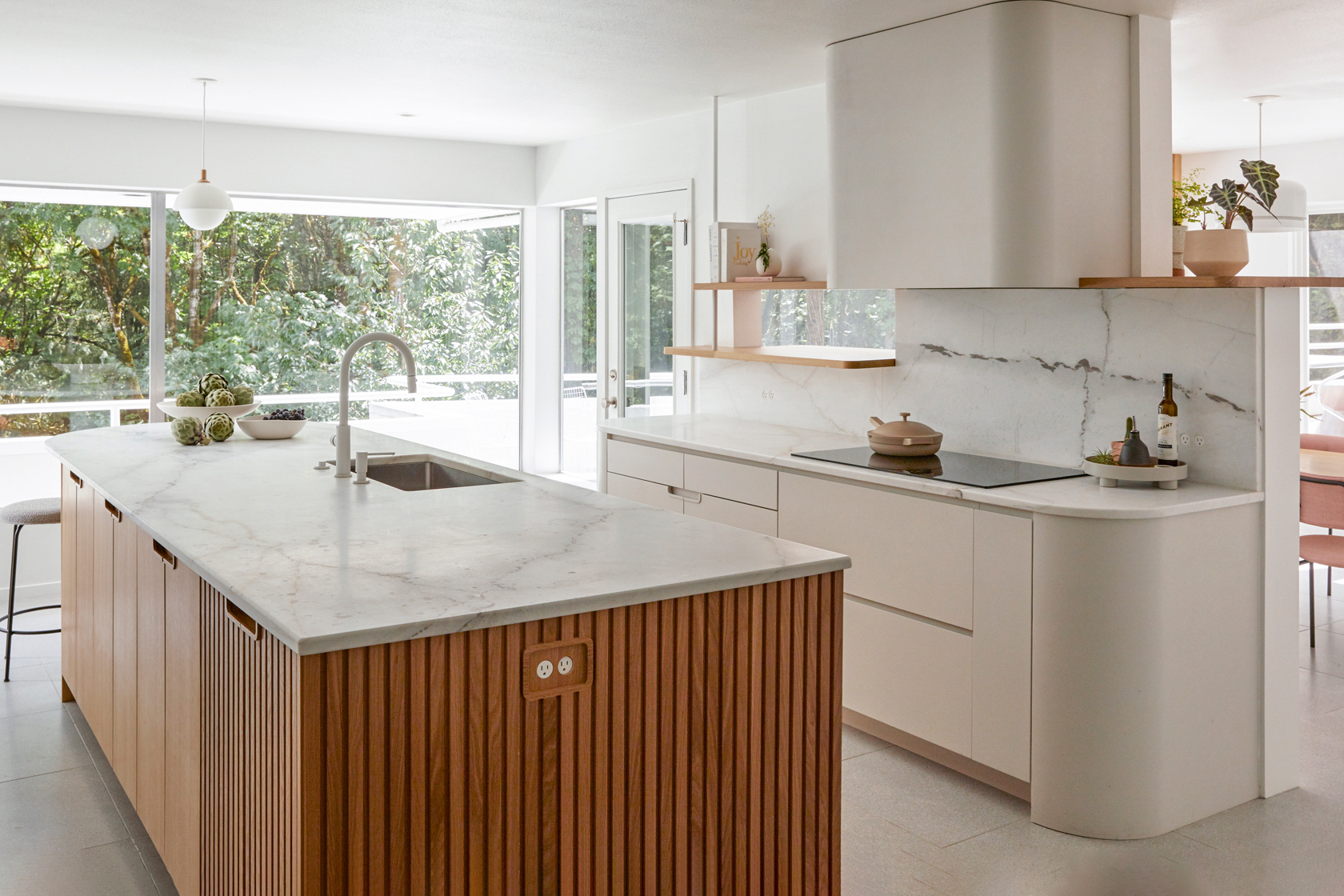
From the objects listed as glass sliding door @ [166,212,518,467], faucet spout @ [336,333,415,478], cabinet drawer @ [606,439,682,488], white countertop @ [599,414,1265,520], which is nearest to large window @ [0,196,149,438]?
glass sliding door @ [166,212,518,467]

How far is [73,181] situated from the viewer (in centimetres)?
541

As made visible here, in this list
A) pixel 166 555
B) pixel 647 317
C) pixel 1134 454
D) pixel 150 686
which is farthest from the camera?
pixel 647 317

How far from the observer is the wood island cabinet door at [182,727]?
2.30 meters

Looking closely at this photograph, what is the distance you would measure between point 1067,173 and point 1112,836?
6.31 feet

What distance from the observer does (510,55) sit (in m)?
4.09

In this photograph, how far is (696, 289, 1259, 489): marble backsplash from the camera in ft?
10.4

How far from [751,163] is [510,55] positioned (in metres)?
1.35

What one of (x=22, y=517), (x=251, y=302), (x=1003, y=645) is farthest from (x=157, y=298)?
(x=1003, y=645)

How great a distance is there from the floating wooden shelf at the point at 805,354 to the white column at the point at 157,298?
2.80 meters

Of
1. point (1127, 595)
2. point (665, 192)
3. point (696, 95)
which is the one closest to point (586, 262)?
point (665, 192)

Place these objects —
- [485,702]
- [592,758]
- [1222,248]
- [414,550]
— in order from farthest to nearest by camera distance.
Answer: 1. [1222,248]
2. [414,550]
3. [592,758]
4. [485,702]

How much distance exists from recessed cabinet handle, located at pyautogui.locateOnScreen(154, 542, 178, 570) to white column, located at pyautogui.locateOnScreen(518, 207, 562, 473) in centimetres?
446

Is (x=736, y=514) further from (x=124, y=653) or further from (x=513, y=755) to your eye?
(x=513, y=755)

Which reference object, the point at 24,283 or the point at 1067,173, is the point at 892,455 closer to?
the point at 1067,173
